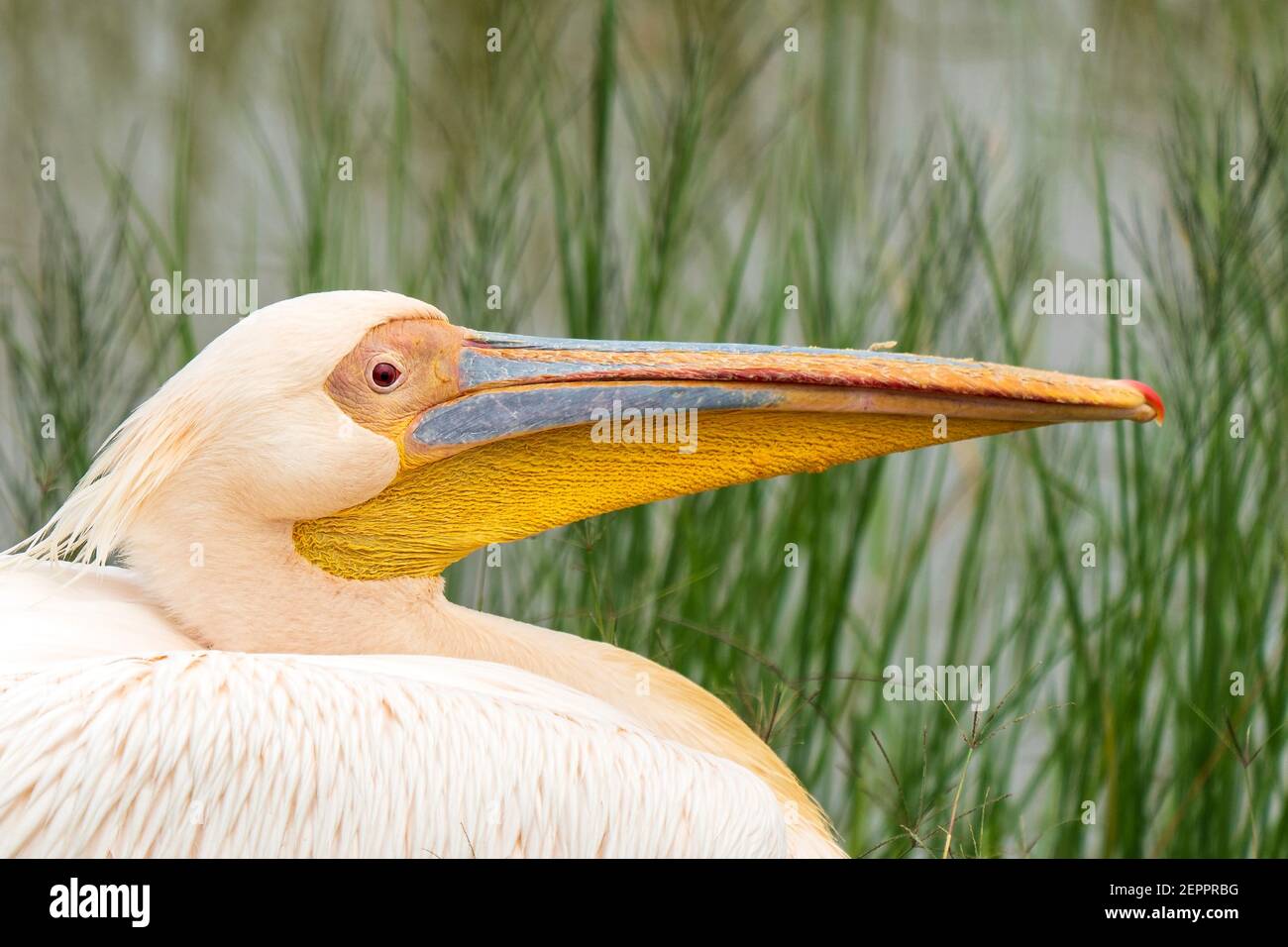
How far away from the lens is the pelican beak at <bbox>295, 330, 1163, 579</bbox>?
7.31ft

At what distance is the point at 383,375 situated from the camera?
2.25 meters

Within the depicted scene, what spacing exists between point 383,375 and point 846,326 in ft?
4.95

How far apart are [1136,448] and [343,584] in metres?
1.85

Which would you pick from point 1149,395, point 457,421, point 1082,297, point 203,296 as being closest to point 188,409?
point 457,421

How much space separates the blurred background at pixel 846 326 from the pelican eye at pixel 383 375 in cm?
90

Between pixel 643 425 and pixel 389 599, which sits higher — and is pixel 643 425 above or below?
above

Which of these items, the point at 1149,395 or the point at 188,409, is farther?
the point at 1149,395

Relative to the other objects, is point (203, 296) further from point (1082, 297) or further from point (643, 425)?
point (1082, 297)

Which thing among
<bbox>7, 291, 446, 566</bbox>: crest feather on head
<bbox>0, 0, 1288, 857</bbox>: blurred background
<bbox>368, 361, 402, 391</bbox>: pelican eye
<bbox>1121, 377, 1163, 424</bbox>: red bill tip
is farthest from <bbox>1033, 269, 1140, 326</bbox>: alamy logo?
<bbox>7, 291, 446, 566</bbox>: crest feather on head

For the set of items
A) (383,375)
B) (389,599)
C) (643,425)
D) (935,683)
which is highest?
(383,375)

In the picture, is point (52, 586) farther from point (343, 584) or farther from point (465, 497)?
point (465, 497)
